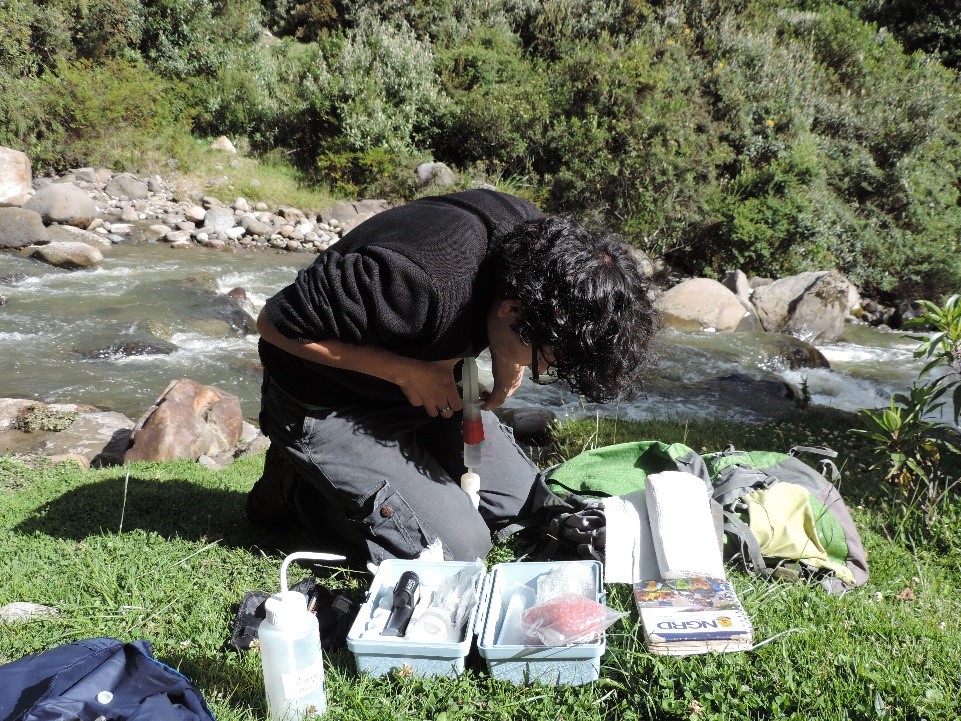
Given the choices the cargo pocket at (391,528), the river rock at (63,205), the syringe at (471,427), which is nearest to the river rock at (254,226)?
the river rock at (63,205)

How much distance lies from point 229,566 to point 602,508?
4.60ft

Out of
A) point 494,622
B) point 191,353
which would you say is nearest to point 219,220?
point 191,353

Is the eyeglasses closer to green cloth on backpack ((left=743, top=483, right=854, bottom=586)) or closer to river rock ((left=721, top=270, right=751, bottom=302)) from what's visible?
green cloth on backpack ((left=743, top=483, right=854, bottom=586))

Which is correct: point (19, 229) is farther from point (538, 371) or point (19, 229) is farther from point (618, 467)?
point (538, 371)

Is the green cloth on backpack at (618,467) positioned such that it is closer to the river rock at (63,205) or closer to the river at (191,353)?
the river at (191,353)

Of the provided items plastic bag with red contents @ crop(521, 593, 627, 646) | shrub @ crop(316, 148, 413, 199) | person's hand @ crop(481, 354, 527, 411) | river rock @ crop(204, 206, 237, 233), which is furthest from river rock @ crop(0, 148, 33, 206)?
plastic bag with red contents @ crop(521, 593, 627, 646)

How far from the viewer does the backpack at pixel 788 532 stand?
8.86 feet

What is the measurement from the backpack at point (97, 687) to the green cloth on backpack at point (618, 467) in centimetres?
182

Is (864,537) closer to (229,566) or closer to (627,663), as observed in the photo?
(627,663)

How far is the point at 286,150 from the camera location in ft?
55.3

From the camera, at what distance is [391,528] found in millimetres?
2678

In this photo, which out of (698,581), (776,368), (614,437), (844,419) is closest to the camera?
(698,581)

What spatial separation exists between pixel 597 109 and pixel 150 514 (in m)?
12.6

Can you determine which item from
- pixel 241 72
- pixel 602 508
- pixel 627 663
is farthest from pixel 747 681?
pixel 241 72
